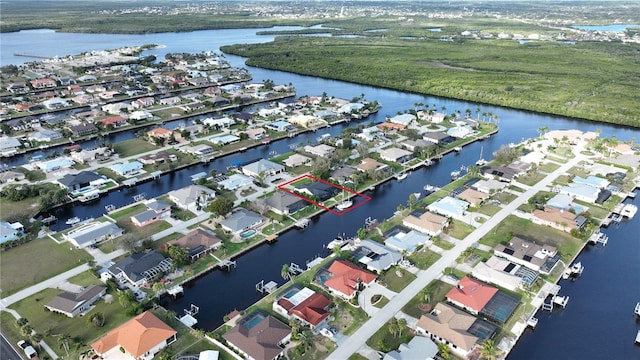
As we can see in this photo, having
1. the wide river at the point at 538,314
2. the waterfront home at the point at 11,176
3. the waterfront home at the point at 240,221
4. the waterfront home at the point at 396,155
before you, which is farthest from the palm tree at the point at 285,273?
the waterfront home at the point at 11,176

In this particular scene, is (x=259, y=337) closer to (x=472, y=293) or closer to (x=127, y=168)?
(x=472, y=293)

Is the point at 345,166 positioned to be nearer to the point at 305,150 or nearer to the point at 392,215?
the point at 305,150

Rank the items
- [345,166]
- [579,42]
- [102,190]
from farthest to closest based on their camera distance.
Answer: [579,42] < [345,166] < [102,190]

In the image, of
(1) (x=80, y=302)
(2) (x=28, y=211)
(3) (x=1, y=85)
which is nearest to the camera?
(1) (x=80, y=302)

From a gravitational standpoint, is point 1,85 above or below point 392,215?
above

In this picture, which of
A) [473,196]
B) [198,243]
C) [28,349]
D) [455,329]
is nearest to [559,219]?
[473,196]

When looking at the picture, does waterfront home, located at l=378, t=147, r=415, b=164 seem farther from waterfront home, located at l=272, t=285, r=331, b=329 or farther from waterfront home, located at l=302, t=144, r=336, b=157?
waterfront home, located at l=272, t=285, r=331, b=329

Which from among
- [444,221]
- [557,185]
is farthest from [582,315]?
[557,185]
